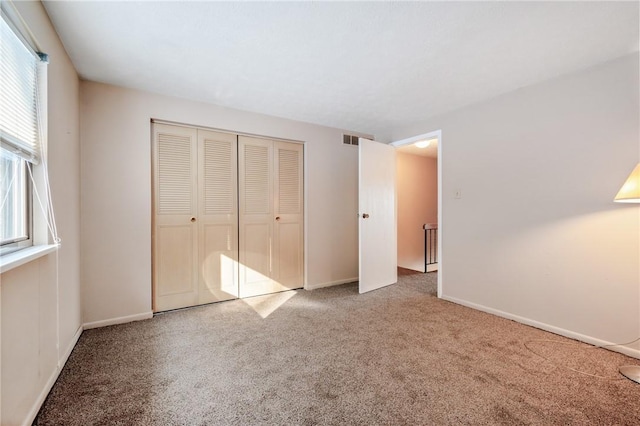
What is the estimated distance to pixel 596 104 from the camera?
223 cm

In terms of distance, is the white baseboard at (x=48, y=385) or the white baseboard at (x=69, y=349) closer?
the white baseboard at (x=48, y=385)

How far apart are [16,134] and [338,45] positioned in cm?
193

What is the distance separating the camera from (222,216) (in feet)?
10.6

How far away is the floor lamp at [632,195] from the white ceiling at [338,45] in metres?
0.95

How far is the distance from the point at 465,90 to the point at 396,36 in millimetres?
1245

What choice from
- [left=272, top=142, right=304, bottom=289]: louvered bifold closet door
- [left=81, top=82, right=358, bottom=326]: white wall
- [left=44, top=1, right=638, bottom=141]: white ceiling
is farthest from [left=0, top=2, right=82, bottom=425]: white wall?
[left=272, top=142, right=304, bottom=289]: louvered bifold closet door

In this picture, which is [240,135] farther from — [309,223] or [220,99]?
Answer: [309,223]

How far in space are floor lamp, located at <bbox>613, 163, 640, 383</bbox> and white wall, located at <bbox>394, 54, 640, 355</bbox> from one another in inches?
12.3

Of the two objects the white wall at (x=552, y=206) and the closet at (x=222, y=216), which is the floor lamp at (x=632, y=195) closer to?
the white wall at (x=552, y=206)

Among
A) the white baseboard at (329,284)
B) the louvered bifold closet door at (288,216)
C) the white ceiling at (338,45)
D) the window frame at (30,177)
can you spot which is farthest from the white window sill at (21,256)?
the white baseboard at (329,284)

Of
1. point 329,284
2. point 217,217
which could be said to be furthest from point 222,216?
point 329,284

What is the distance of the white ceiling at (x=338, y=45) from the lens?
1647 millimetres

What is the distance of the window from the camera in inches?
51.6

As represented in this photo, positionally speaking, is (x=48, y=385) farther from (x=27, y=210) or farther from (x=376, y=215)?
(x=376, y=215)
